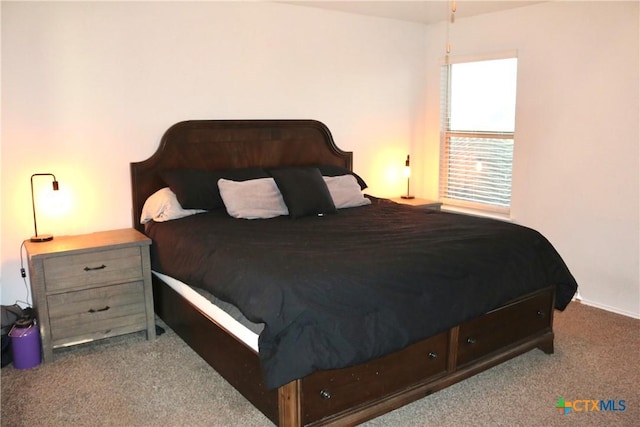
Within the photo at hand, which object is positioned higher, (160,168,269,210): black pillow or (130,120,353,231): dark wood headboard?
(130,120,353,231): dark wood headboard

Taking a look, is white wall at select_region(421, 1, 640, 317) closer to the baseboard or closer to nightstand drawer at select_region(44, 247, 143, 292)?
the baseboard

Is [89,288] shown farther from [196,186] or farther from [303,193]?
[303,193]

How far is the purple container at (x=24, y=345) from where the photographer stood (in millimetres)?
2885

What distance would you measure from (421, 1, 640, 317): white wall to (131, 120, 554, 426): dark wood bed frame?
1036 mm

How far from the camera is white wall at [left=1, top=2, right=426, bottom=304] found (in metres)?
3.26

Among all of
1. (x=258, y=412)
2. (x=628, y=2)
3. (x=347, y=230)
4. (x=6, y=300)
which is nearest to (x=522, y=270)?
(x=347, y=230)

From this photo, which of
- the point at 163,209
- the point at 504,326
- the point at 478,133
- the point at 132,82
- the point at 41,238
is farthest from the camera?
the point at 478,133

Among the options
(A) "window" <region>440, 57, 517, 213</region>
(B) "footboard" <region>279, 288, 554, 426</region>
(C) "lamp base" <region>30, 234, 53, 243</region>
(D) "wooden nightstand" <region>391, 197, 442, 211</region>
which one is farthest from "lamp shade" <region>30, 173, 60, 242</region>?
(A) "window" <region>440, 57, 517, 213</region>

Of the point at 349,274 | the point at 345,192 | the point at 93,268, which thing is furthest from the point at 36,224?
the point at 349,274

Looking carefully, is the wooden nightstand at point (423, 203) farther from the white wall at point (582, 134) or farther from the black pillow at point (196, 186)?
the black pillow at point (196, 186)

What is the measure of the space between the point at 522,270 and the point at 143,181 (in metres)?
2.50

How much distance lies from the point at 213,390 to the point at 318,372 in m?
0.78

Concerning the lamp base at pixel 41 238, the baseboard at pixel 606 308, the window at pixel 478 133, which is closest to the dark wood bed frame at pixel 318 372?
the lamp base at pixel 41 238

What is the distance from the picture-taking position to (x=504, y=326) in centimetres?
287
